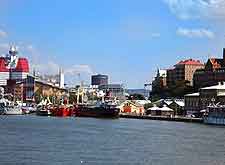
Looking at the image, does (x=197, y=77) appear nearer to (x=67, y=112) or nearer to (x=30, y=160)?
(x=67, y=112)

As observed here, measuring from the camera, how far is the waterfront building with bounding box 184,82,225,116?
107 metres

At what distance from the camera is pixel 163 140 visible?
50.8 metres

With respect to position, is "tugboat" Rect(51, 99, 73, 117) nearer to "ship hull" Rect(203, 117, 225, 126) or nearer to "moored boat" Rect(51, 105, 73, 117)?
"moored boat" Rect(51, 105, 73, 117)

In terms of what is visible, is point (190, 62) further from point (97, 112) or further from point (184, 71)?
point (97, 112)

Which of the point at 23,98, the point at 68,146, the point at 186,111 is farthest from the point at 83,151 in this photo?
the point at 23,98

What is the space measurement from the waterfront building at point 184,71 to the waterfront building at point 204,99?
44.1 m

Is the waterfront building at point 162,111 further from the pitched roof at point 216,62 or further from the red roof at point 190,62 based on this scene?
the red roof at point 190,62

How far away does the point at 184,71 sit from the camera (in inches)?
6383

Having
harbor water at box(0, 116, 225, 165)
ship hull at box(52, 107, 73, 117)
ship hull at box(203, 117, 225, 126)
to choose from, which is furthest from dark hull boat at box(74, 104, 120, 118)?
harbor water at box(0, 116, 225, 165)

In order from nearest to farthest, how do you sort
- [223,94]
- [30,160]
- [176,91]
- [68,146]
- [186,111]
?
[30,160] → [68,146] → [223,94] → [186,111] → [176,91]

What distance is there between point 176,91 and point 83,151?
102283 millimetres

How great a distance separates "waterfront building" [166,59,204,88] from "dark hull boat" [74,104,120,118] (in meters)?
46.2

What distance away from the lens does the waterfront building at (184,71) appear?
161750 millimetres

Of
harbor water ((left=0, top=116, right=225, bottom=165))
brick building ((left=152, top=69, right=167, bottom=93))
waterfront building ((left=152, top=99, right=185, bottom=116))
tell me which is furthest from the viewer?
brick building ((left=152, top=69, right=167, bottom=93))
